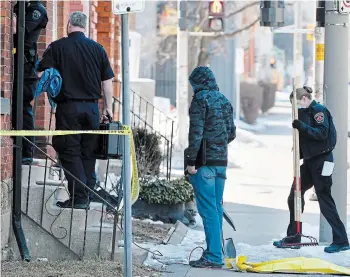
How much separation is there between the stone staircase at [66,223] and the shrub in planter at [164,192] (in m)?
2.75

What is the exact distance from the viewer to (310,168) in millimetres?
10047

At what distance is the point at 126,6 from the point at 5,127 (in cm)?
211

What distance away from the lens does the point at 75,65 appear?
880cm

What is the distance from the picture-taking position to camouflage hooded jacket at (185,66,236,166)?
8508mm

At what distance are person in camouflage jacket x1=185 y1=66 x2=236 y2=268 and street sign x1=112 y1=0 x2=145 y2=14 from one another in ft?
6.18

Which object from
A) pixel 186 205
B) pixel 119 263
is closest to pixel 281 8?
pixel 186 205

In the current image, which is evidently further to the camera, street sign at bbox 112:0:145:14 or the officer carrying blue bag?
the officer carrying blue bag

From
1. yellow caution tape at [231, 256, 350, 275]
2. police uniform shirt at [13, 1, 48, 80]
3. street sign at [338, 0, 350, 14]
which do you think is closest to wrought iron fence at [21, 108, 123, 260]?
police uniform shirt at [13, 1, 48, 80]

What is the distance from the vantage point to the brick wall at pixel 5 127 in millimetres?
8250

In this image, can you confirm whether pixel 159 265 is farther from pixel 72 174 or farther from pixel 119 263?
pixel 72 174

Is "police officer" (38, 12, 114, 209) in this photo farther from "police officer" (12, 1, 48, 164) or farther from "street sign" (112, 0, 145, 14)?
"street sign" (112, 0, 145, 14)

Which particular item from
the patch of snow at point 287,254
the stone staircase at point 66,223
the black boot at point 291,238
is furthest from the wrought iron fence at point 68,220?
the black boot at point 291,238

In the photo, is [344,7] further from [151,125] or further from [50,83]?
[151,125]

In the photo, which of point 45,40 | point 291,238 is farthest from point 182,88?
point 291,238
